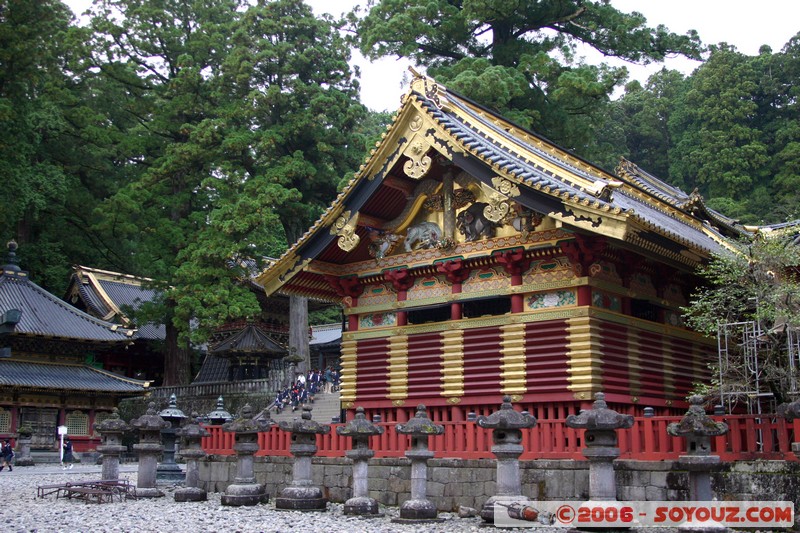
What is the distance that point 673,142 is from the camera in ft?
192

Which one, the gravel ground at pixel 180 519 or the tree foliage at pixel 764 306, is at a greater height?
the tree foliage at pixel 764 306

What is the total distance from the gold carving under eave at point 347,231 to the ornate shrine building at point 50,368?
23.8 metres

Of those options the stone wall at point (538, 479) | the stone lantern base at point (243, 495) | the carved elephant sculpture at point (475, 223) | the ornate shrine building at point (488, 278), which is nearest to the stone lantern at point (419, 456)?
the stone wall at point (538, 479)

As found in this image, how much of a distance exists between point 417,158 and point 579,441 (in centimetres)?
722

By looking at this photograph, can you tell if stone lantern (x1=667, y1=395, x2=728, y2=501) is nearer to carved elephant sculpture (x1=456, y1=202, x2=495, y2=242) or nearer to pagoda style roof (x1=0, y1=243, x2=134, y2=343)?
carved elephant sculpture (x1=456, y1=202, x2=495, y2=242)

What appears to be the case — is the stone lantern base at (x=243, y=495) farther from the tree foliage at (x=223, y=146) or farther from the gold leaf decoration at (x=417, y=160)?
the tree foliage at (x=223, y=146)

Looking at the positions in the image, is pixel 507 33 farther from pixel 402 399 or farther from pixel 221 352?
pixel 402 399

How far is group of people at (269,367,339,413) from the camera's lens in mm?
32969

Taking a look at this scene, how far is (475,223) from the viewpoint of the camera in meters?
17.9

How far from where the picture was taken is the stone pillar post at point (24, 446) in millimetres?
33969

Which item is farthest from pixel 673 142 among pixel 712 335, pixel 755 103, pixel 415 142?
pixel 415 142

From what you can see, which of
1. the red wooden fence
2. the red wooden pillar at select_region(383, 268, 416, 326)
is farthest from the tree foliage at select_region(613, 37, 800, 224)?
the red wooden fence

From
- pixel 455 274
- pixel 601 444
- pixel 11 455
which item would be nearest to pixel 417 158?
pixel 455 274

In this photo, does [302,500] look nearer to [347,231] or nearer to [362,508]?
[362,508]
